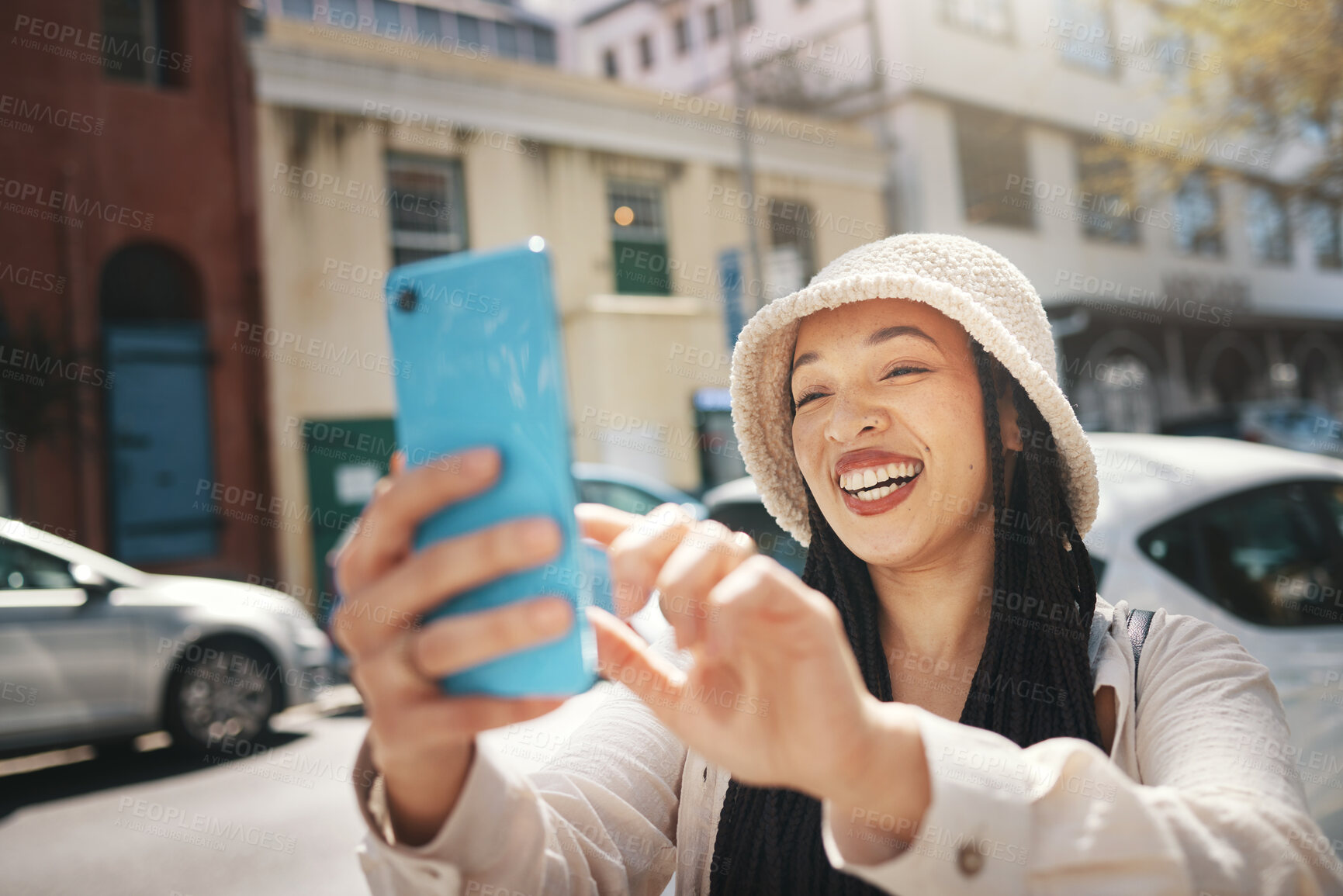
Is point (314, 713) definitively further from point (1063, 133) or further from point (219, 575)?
point (1063, 133)

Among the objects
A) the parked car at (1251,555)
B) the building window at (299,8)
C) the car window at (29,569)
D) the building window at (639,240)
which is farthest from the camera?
the building window at (299,8)

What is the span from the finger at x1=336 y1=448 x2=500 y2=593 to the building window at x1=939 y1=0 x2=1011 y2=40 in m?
22.4

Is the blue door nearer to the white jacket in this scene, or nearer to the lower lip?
the white jacket

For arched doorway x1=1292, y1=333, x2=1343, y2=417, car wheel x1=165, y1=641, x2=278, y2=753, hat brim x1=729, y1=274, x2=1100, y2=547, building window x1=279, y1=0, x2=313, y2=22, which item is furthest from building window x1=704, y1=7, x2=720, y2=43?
hat brim x1=729, y1=274, x2=1100, y2=547

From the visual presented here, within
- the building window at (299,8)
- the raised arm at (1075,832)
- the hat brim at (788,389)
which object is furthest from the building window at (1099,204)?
the raised arm at (1075,832)

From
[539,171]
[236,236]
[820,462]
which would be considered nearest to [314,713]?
[236,236]

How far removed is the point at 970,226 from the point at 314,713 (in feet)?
54.7

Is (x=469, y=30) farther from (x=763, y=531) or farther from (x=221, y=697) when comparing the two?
(x=763, y=531)

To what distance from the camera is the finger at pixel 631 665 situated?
3.19 ft

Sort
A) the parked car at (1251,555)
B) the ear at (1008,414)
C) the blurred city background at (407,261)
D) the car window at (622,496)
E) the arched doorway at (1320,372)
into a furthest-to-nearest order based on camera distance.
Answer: the arched doorway at (1320,372) < the car window at (622,496) < the blurred city background at (407,261) < the parked car at (1251,555) < the ear at (1008,414)

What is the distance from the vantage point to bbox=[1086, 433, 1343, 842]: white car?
2.80 m

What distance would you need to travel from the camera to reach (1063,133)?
74.0ft

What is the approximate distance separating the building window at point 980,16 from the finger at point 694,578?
2233 cm

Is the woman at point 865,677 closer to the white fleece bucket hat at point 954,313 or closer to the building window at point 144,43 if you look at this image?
the white fleece bucket hat at point 954,313
